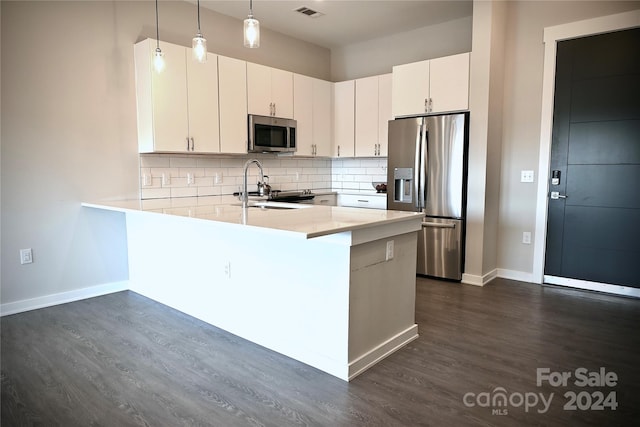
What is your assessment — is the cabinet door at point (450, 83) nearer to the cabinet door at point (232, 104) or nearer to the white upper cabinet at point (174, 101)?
the cabinet door at point (232, 104)

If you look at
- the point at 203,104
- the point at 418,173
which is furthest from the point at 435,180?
the point at 203,104

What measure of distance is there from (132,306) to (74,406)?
1513 millimetres

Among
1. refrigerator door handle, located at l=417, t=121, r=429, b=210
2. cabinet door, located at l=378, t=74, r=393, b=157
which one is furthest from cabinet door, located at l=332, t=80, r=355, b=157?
refrigerator door handle, located at l=417, t=121, r=429, b=210

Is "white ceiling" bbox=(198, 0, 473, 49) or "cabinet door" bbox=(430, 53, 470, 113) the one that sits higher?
"white ceiling" bbox=(198, 0, 473, 49)

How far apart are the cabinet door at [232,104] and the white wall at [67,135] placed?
589 mm

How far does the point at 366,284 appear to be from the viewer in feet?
7.71

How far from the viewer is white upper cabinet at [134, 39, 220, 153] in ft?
12.0

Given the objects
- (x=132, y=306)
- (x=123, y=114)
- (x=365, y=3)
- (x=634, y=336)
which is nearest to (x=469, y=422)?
(x=634, y=336)

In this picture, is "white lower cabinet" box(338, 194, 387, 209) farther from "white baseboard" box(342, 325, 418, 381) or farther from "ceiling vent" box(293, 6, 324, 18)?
"white baseboard" box(342, 325, 418, 381)

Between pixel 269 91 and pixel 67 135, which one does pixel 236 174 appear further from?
pixel 67 135

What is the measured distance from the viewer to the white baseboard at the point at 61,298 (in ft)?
10.7

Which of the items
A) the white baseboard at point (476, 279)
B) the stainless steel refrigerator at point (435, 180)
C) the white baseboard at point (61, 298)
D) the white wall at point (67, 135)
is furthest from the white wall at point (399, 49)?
the white baseboard at point (61, 298)

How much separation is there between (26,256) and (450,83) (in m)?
4.15

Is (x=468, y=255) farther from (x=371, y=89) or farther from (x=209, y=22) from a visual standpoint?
(x=209, y=22)
